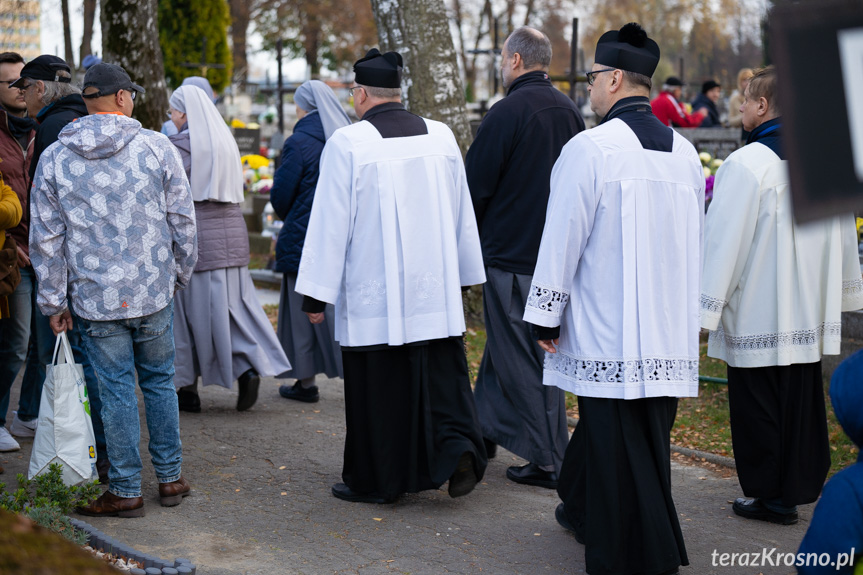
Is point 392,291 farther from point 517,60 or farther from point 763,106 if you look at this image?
point 763,106

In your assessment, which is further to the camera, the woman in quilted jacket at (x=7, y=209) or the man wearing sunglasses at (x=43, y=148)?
the man wearing sunglasses at (x=43, y=148)

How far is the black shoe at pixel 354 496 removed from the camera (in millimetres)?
4891

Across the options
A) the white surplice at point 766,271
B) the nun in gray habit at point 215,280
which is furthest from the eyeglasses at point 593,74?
the nun in gray habit at point 215,280

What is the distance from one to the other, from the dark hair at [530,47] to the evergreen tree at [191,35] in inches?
843

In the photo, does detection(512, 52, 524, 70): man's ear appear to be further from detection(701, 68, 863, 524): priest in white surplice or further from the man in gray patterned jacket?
the man in gray patterned jacket

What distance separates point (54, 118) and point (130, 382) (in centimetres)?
163

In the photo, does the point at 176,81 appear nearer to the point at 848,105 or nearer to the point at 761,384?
the point at 761,384

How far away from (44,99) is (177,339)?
1720mm

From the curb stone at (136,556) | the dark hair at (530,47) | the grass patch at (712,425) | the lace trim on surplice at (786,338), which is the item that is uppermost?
the dark hair at (530,47)

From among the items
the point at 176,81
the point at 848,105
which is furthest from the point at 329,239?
the point at 176,81

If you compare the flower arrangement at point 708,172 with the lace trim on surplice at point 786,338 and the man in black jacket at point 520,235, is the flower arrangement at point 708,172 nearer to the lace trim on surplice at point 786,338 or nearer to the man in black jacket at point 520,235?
the man in black jacket at point 520,235

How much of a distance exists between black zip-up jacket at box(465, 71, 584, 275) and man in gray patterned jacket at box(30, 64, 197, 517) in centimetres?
163

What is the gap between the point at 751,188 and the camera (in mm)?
4516

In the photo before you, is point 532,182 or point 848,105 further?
point 532,182
